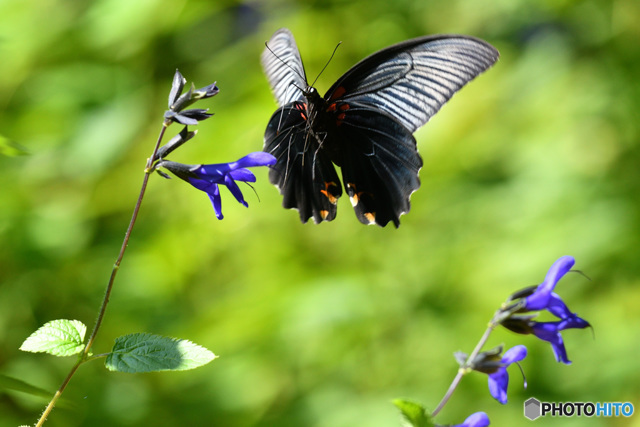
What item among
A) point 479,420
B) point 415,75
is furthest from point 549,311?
point 415,75

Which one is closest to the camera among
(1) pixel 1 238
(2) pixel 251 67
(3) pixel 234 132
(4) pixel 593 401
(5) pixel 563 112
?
(4) pixel 593 401

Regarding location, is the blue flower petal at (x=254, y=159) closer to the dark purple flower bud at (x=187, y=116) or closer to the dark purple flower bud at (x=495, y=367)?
the dark purple flower bud at (x=187, y=116)

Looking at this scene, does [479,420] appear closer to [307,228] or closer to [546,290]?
[546,290]

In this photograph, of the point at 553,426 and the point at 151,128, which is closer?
the point at 553,426

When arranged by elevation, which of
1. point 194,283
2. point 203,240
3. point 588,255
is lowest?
point 588,255

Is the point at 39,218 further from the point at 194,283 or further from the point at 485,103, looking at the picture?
the point at 485,103

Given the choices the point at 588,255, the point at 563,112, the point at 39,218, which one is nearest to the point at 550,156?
the point at 563,112

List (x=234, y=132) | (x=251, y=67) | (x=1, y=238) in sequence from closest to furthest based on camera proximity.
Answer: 1. (x=1, y=238)
2. (x=234, y=132)
3. (x=251, y=67)
